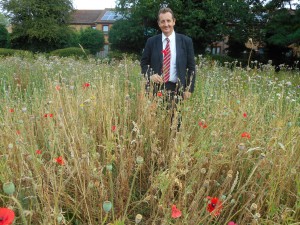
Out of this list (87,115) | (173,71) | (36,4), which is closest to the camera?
(87,115)

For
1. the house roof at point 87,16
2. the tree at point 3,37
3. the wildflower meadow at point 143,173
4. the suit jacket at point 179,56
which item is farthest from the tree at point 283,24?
the house roof at point 87,16

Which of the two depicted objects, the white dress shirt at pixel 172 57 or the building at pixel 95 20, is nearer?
the white dress shirt at pixel 172 57

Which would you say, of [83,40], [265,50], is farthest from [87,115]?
[83,40]

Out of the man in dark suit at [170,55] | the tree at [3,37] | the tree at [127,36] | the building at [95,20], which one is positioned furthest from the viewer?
the building at [95,20]

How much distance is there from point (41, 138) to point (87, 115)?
16.5 inches

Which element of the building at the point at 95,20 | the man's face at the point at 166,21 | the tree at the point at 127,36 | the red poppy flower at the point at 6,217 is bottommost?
the red poppy flower at the point at 6,217

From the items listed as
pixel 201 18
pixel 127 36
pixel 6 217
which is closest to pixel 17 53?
pixel 127 36

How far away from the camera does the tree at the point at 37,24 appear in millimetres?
30062

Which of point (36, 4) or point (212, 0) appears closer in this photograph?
point (212, 0)

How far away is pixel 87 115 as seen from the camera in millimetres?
2598

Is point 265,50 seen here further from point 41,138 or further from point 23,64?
point 41,138

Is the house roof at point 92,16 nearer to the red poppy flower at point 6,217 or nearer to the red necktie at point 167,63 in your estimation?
the red necktie at point 167,63

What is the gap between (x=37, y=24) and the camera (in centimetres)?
3041

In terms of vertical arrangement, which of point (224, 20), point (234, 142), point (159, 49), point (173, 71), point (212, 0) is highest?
point (212, 0)
